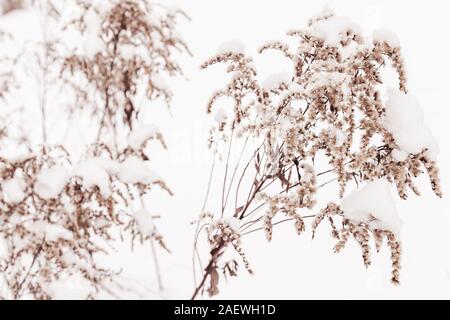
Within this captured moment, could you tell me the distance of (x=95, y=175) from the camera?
1786 millimetres

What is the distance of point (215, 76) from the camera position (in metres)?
6.96

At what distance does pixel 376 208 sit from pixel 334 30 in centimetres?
60

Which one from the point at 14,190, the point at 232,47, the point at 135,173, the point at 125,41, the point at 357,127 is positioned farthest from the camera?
the point at 125,41

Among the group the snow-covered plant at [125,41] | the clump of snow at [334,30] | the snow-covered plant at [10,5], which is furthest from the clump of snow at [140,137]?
the snow-covered plant at [10,5]

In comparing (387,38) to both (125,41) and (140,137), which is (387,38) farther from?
(125,41)

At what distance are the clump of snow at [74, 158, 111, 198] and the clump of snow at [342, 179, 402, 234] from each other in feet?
3.11

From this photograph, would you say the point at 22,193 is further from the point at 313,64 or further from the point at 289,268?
the point at 289,268

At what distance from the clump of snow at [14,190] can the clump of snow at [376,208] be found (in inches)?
55.6

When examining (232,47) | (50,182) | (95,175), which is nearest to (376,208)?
(232,47)

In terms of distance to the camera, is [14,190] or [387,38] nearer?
[387,38]

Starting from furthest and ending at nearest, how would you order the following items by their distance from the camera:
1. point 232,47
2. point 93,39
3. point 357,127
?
point 93,39 < point 232,47 < point 357,127
